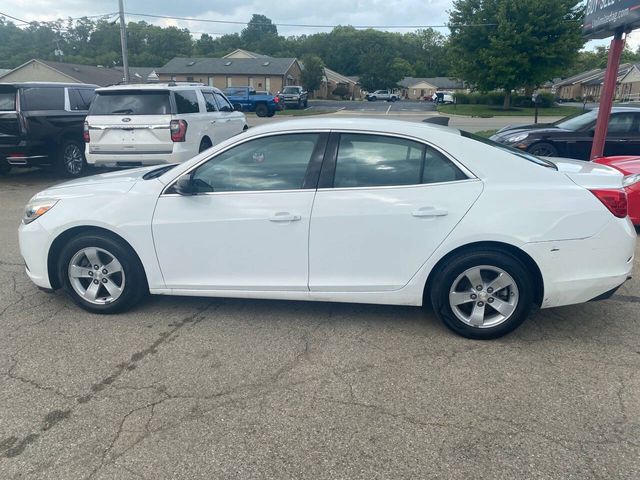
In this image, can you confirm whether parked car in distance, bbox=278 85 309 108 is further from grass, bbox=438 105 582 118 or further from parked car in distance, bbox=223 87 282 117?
grass, bbox=438 105 582 118

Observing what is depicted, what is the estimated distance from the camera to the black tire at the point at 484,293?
140 inches

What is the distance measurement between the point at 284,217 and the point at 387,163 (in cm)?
86

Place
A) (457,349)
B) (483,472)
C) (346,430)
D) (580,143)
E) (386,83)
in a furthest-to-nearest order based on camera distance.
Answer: (386,83) → (580,143) → (457,349) → (346,430) → (483,472)

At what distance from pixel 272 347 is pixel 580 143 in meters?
8.70

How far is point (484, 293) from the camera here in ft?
11.9

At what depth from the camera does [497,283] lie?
3611 mm

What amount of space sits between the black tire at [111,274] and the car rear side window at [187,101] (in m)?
5.71

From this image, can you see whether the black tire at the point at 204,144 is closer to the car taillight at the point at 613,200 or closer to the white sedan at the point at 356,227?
the white sedan at the point at 356,227

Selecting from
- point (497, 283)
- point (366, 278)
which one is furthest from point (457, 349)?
point (366, 278)

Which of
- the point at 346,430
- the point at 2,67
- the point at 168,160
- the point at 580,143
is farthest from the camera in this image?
the point at 2,67

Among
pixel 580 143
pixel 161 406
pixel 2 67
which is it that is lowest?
pixel 161 406

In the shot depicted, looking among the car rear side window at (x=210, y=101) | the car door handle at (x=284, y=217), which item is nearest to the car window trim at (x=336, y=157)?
the car door handle at (x=284, y=217)

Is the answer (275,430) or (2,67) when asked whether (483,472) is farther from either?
(2,67)

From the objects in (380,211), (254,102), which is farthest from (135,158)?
(254,102)
